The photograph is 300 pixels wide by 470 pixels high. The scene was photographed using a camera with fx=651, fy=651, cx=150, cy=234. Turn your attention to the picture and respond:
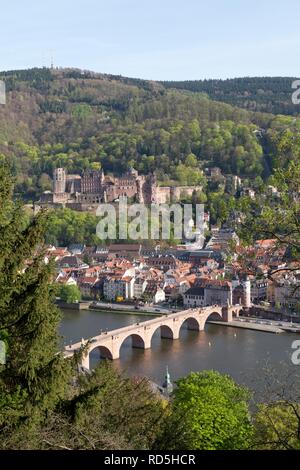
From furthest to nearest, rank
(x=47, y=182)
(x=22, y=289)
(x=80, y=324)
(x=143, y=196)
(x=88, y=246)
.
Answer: (x=47, y=182) → (x=143, y=196) → (x=88, y=246) → (x=80, y=324) → (x=22, y=289)

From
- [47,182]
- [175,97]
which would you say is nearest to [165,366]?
[47,182]

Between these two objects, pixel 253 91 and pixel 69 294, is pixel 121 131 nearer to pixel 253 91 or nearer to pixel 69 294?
pixel 253 91

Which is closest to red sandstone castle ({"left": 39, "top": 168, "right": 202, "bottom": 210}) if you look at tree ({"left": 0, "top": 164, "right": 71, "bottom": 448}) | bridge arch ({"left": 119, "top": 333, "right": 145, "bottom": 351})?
bridge arch ({"left": 119, "top": 333, "right": 145, "bottom": 351})

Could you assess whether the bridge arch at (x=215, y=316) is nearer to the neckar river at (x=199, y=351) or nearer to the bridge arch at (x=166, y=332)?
the neckar river at (x=199, y=351)

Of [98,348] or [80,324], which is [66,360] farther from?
[80,324]

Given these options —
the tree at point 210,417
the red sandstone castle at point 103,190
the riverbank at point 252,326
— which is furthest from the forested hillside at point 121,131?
the tree at point 210,417

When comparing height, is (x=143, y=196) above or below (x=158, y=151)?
below

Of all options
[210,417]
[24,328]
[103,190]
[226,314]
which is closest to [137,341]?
[226,314]
